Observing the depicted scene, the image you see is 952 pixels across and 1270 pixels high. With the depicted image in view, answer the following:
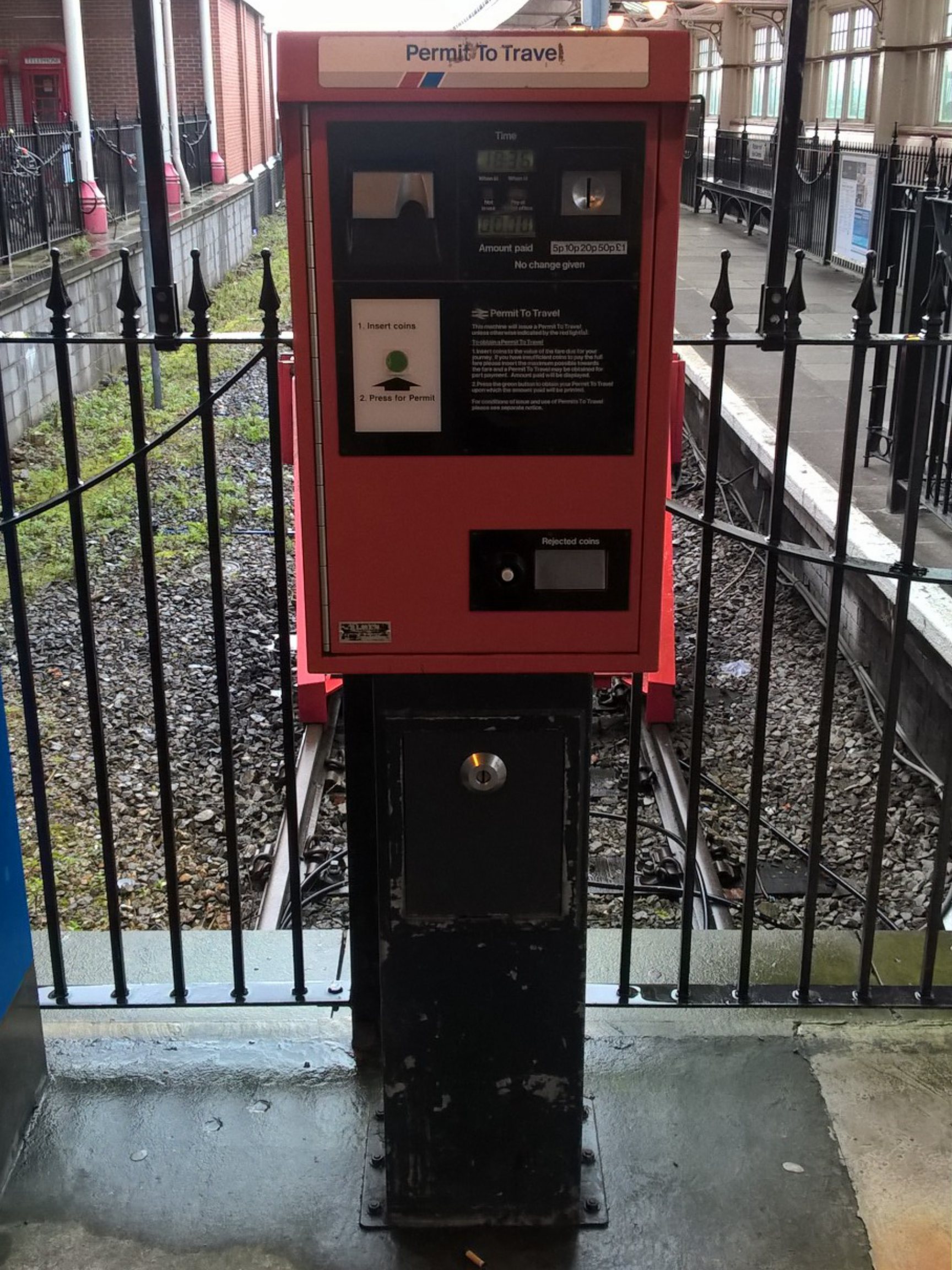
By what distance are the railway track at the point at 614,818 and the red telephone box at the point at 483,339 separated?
83.5 inches

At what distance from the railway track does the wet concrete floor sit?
1.25m

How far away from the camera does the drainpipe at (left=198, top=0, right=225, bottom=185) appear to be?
2452 centimetres

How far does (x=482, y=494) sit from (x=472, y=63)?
2.00ft

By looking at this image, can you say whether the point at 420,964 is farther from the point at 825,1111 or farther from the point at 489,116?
the point at 489,116

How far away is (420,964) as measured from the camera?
2.16m

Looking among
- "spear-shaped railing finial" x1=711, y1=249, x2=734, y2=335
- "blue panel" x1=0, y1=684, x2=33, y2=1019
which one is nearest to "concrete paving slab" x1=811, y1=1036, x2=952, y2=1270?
"spear-shaped railing finial" x1=711, y1=249, x2=734, y2=335

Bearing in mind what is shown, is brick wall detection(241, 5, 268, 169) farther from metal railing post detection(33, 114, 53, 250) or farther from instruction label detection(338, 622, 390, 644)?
instruction label detection(338, 622, 390, 644)

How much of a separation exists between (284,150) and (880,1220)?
214cm

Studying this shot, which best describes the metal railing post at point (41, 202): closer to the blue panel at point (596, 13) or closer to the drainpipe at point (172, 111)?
the drainpipe at point (172, 111)

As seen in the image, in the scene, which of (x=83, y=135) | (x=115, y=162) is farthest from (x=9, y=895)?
(x=115, y=162)

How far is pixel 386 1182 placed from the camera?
230cm

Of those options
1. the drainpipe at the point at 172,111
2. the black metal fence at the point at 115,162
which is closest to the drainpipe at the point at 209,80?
the drainpipe at the point at 172,111

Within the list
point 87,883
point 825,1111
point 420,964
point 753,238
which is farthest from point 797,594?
point 753,238

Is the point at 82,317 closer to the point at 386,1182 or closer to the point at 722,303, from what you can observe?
the point at 722,303
